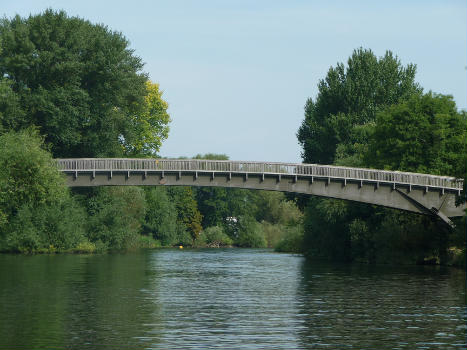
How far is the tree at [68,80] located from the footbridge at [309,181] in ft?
43.2

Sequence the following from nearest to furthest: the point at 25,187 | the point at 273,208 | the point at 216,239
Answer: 1. the point at 25,187
2. the point at 216,239
3. the point at 273,208

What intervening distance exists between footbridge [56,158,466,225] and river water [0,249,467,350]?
11.7 m

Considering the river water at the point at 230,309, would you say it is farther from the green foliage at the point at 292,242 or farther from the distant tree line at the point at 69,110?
the green foliage at the point at 292,242

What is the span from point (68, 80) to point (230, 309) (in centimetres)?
5247

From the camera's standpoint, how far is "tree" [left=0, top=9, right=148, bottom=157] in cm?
8012

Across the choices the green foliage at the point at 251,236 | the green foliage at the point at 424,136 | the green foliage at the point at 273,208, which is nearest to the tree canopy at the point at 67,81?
the green foliage at the point at 424,136

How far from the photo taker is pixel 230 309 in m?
34.6

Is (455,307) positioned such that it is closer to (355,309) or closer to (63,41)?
(355,309)

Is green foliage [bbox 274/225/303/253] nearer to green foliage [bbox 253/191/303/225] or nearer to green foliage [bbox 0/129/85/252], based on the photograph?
green foliage [bbox 0/129/85/252]

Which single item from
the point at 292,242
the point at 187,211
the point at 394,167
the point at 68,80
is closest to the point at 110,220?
the point at 68,80

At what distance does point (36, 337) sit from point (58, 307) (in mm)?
8161

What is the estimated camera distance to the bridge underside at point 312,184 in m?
67.9

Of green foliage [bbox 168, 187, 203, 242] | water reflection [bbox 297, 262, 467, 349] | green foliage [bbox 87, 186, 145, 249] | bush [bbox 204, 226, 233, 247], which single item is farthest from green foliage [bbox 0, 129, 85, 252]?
bush [bbox 204, 226, 233, 247]

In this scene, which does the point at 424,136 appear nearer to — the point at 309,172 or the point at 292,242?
the point at 309,172
